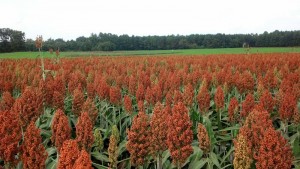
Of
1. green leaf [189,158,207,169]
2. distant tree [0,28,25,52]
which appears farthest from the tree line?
green leaf [189,158,207,169]

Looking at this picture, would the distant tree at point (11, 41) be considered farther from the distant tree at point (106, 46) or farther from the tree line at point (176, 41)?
the distant tree at point (106, 46)

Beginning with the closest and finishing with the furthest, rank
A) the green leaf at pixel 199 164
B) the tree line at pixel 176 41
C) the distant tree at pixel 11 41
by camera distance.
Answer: the green leaf at pixel 199 164 < the distant tree at pixel 11 41 < the tree line at pixel 176 41

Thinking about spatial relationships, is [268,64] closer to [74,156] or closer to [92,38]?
[74,156]

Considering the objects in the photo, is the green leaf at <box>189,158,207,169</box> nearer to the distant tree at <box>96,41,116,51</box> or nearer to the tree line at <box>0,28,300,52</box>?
the tree line at <box>0,28,300,52</box>

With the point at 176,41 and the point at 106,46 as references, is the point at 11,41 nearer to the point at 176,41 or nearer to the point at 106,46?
the point at 106,46

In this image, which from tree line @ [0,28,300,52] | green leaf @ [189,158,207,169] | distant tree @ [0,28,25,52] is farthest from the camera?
tree line @ [0,28,300,52]

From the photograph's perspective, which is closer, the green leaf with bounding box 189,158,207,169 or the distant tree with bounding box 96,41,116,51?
the green leaf with bounding box 189,158,207,169

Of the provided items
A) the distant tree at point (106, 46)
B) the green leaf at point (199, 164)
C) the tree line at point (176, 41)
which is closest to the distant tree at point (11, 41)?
the tree line at point (176, 41)

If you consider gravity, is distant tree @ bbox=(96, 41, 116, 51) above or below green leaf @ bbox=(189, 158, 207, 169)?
above

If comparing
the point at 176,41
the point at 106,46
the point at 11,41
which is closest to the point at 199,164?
the point at 11,41

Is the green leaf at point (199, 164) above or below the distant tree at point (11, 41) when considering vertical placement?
below

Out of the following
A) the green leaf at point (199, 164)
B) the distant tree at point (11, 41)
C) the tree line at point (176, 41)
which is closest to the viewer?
the green leaf at point (199, 164)

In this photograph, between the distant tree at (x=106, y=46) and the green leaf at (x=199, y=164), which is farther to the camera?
the distant tree at (x=106, y=46)

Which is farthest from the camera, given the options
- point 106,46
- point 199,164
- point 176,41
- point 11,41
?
point 176,41
